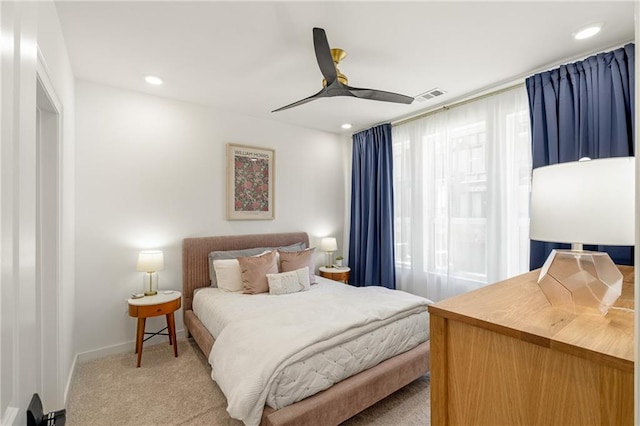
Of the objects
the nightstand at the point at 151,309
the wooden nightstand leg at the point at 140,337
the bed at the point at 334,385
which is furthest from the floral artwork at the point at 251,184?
the wooden nightstand leg at the point at 140,337

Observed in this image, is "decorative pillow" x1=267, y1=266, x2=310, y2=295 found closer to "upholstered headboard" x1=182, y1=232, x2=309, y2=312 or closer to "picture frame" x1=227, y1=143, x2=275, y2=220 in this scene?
"upholstered headboard" x1=182, y1=232, x2=309, y2=312

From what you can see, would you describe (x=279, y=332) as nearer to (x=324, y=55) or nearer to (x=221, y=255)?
(x=221, y=255)

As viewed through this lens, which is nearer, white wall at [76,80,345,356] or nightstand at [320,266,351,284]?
white wall at [76,80,345,356]

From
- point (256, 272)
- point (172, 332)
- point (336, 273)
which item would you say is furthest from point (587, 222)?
point (336, 273)

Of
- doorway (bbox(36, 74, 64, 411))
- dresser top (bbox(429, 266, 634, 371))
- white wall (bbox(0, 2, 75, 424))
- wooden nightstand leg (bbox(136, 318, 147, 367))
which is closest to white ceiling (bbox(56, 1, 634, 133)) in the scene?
doorway (bbox(36, 74, 64, 411))

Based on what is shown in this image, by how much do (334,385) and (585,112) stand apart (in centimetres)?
275

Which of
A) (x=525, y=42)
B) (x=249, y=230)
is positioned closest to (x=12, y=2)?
(x=525, y=42)

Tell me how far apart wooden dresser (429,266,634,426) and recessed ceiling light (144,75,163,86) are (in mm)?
3052

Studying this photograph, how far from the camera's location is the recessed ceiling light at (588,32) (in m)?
1.99

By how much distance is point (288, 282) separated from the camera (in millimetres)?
3041

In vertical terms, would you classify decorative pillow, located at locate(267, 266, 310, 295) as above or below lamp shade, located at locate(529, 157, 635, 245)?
below

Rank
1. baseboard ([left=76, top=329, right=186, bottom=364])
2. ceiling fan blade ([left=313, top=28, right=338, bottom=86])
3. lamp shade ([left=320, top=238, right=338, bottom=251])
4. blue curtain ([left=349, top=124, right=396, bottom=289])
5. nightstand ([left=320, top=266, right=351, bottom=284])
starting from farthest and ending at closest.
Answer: lamp shade ([left=320, top=238, right=338, bottom=251]) → nightstand ([left=320, top=266, right=351, bottom=284]) → blue curtain ([left=349, top=124, right=396, bottom=289]) → baseboard ([left=76, top=329, right=186, bottom=364]) → ceiling fan blade ([left=313, top=28, right=338, bottom=86])

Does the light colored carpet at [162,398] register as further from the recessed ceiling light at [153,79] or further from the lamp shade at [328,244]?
the recessed ceiling light at [153,79]

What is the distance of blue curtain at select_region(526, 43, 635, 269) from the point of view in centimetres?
208
